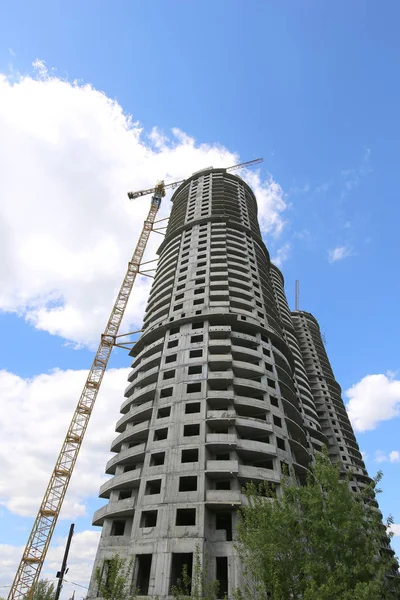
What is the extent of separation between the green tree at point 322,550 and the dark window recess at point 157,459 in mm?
16360

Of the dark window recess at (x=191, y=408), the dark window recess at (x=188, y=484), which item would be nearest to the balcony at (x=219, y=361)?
the dark window recess at (x=191, y=408)

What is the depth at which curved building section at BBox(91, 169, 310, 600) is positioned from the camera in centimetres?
2839

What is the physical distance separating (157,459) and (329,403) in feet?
179

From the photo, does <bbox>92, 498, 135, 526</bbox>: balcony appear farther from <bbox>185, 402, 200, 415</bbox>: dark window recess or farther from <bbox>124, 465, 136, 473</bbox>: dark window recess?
<bbox>185, 402, 200, 415</bbox>: dark window recess

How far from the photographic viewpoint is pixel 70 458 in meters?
48.1

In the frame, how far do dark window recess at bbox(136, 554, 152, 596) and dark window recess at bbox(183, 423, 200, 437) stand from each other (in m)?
9.40

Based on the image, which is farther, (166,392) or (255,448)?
(166,392)

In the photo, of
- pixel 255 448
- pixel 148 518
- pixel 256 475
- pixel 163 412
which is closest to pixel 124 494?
pixel 148 518

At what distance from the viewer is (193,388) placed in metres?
37.7

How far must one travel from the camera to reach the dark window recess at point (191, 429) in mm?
34188

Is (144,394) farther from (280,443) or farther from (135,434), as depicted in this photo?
(280,443)

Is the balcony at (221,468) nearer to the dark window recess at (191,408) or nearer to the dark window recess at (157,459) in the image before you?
the dark window recess at (157,459)

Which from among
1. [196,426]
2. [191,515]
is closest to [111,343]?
[196,426]

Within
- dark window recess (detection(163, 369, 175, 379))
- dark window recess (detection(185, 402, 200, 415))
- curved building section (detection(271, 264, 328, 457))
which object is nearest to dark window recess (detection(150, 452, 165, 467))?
dark window recess (detection(185, 402, 200, 415))
